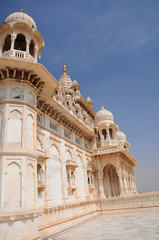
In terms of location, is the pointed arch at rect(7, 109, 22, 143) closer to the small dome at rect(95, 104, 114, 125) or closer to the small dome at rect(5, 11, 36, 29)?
the small dome at rect(5, 11, 36, 29)

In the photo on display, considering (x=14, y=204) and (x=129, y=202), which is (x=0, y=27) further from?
(x=129, y=202)

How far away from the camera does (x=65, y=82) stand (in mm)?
30625

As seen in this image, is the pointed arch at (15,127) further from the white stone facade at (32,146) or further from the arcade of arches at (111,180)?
the arcade of arches at (111,180)

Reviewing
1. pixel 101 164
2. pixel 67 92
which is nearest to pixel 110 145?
pixel 101 164

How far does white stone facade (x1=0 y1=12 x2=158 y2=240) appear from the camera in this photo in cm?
827

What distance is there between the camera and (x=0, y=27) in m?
11.3

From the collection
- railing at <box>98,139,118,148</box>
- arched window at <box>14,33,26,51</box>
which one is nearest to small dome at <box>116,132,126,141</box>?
railing at <box>98,139,118,148</box>

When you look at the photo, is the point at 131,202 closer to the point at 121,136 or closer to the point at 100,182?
the point at 100,182

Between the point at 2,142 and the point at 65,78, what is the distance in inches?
A: 944

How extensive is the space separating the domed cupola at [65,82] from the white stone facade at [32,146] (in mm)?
9040

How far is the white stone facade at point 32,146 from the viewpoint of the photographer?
27.1 ft

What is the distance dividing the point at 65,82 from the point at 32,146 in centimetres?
2204

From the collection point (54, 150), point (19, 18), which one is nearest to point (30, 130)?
point (54, 150)

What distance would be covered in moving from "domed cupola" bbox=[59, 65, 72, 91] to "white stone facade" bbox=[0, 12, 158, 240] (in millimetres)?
9040
